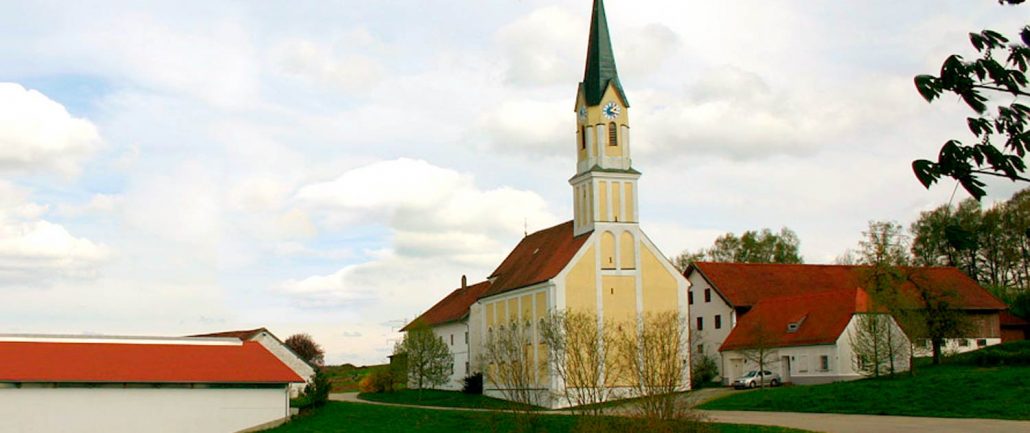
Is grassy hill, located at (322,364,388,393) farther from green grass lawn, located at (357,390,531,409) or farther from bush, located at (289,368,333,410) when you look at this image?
bush, located at (289,368,333,410)

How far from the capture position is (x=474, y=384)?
61.1 metres

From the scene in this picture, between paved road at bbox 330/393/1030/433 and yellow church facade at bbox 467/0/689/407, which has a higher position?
yellow church facade at bbox 467/0/689/407

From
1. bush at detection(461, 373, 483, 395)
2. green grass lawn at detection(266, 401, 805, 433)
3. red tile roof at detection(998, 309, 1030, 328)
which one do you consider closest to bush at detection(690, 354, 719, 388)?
bush at detection(461, 373, 483, 395)

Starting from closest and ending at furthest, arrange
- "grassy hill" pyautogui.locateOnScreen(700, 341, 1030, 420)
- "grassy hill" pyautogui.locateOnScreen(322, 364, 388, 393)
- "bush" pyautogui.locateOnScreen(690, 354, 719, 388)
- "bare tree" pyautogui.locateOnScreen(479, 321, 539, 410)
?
1. "grassy hill" pyautogui.locateOnScreen(700, 341, 1030, 420)
2. "bare tree" pyautogui.locateOnScreen(479, 321, 539, 410)
3. "bush" pyautogui.locateOnScreen(690, 354, 719, 388)
4. "grassy hill" pyautogui.locateOnScreen(322, 364, 388, 393)

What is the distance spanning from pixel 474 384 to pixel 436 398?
12.7 feet

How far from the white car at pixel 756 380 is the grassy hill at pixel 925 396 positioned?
6647 millimetres

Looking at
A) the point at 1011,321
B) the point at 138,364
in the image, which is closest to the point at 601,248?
the point at 138,364

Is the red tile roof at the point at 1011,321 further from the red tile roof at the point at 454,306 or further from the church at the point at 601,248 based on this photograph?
the red tile roof at the point at 454,306

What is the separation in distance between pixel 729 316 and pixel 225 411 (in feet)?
104

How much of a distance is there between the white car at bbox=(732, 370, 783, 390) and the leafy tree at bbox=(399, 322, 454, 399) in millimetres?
17494

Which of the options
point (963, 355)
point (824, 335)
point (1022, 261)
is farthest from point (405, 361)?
point (1022, 261)

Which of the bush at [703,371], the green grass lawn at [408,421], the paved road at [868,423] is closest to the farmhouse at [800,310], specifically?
the bush at [703,371]

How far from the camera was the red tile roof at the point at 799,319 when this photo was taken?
51.4 metres

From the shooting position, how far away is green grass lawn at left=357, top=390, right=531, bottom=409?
5133 cm
